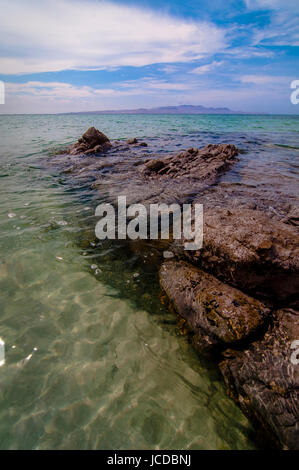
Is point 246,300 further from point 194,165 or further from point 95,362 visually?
point 194,165

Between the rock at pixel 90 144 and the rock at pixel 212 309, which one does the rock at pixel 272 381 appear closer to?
the rock at pixel 212 309

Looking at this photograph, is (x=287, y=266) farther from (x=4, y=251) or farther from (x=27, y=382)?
(x=4, y=251)

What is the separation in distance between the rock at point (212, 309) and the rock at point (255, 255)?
195mm

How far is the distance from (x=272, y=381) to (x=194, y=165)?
8.95 m

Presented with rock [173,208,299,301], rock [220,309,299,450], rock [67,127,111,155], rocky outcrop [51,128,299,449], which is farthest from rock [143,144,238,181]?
rock [220,309,299,450]

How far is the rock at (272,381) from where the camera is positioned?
2.06m

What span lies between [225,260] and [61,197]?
19.3 feet

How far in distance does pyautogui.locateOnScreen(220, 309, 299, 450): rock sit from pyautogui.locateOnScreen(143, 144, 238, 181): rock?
6849 millimetres

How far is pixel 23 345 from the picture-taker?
9.21 ft

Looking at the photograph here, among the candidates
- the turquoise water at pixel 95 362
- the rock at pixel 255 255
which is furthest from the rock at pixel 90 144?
the rock at pixel 255 255

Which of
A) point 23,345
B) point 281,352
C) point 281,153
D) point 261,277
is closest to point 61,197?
point 23,345

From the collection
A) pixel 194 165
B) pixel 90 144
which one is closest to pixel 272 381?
pixel 194 165

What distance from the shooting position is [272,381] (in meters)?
2.28

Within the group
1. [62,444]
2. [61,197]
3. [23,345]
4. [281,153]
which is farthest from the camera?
[281,153]
